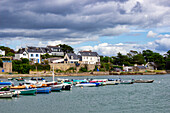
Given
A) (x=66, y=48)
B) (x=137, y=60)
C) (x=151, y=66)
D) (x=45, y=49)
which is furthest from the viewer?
(x=137, y=60)

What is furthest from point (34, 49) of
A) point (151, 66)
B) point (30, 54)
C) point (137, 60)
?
point (151, 66)

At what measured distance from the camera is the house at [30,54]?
3721 inches

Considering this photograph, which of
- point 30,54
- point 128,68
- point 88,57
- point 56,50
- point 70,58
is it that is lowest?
point 128,68

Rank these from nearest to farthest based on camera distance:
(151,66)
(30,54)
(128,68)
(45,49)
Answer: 1. (30,54)
2. (45,49)
3. (128,68)
4. (151,66)

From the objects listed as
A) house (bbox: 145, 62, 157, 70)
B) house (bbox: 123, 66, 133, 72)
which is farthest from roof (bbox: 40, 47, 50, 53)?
house (bbox: 145, 62, 157, 70)

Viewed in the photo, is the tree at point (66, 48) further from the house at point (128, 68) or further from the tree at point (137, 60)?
the tree at point (137, 60)

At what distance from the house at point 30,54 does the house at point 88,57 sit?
16.5 metres

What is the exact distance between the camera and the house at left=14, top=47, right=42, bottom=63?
94.5 m

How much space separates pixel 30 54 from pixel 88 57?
23203 millimetres

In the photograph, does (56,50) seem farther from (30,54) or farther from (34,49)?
(30,54)

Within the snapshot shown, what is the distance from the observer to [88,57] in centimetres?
10494

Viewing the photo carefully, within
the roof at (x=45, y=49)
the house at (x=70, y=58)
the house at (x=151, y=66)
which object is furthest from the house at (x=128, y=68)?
the roof at (x=45, y=49)

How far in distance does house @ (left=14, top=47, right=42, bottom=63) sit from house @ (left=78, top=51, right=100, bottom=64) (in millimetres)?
16521

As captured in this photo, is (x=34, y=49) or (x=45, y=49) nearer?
(x=34, y=49)
